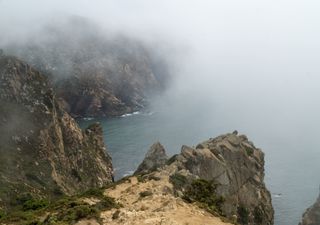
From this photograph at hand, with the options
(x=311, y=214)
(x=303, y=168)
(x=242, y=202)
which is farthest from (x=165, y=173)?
(x=303, y=168)

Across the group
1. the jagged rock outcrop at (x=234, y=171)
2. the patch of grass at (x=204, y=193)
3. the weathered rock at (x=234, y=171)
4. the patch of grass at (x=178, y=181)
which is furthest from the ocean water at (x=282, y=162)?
the patch of grass at (x=204, y=193)

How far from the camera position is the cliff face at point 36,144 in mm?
93562

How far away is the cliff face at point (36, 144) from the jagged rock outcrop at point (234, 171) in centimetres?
2595

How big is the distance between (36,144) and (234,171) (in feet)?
132

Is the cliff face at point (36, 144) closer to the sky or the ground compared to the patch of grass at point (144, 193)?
closer to the sky

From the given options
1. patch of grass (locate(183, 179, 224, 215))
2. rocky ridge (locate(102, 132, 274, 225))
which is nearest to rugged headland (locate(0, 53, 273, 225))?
patch of grass (locate(183, 179, 224, 215))

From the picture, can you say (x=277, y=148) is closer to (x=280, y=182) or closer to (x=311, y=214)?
(x=280, y=182)

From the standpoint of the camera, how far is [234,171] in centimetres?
9850

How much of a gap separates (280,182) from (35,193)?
78490mm

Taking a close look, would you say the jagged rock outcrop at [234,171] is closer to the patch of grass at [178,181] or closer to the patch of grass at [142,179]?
the patch of grass at [178,181]

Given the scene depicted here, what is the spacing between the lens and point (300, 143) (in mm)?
182625

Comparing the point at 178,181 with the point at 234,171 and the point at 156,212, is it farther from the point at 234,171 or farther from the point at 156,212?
the point at 234,171

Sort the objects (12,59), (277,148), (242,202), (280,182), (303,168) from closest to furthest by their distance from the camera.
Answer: (242,202)
(12,59)
(280,182)
(303,168)
(277,148)

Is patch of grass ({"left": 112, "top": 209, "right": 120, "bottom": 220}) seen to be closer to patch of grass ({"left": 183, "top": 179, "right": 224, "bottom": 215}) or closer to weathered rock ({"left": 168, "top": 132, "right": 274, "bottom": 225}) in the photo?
patch of grass ({"left": 183, "top": 179, "right": 224, "bottom": 215})
